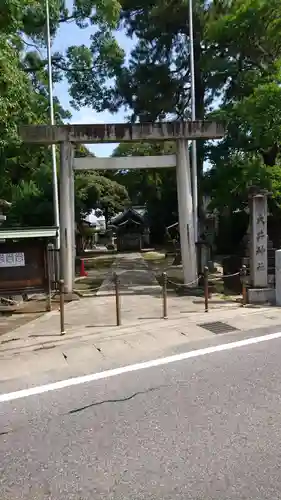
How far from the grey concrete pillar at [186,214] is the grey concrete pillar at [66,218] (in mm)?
3500

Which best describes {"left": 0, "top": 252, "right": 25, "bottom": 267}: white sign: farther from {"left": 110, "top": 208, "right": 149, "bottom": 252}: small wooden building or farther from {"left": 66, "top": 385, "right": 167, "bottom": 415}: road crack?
{"left": 110, "top": 208, "right": 149, "bottom": 252}: small wooden building

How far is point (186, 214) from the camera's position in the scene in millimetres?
13523

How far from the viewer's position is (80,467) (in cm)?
327

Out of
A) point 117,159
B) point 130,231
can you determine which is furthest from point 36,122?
point 130,231

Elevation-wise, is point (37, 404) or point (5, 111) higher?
point (5, 111)

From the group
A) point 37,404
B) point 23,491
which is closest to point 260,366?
point 37,404

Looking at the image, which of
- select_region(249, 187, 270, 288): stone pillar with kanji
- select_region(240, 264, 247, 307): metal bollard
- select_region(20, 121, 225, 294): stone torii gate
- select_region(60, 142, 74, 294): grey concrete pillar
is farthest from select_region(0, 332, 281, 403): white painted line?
select_region(60, 142, 74, 294): grey concrete pillar

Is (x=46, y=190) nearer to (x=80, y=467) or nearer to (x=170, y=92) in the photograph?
(x=170, y=92)

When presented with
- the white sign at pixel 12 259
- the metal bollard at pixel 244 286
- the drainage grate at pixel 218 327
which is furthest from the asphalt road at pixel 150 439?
the white sign at pixel 12 259

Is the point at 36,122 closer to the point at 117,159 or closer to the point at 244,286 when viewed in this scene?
the point at 117,159

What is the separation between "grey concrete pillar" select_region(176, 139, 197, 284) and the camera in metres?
13.4

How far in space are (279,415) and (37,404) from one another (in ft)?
8.36

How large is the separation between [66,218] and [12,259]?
3.38m

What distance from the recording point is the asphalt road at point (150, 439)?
9.82 feet
